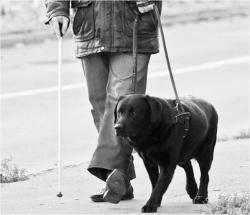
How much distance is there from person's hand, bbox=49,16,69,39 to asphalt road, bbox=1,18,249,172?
7.42 feet

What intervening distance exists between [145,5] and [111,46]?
0.38 m

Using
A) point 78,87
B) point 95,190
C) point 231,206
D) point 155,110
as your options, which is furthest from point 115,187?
point 78,87

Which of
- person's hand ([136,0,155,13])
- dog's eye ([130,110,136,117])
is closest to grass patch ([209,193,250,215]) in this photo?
dog's eye ([130,110,136,117])

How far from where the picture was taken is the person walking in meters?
7.40

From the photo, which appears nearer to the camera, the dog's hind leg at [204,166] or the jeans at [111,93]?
the dog's hind leg at [204,166]

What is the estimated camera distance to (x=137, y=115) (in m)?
6.72

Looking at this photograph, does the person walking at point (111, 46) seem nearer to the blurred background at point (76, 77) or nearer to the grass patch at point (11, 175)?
the grass patch at point (11, 175)

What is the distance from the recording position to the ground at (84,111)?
7742mm

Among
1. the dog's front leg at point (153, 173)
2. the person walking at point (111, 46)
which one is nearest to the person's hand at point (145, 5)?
the person walking at point (111, 46)

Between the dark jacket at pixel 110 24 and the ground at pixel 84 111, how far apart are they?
1.11 m

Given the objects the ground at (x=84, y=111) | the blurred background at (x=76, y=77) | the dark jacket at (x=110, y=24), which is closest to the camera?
the dark jacket at (x=110, y=24)

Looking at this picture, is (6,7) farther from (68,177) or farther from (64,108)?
(68,177)

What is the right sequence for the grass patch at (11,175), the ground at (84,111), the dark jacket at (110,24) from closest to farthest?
the dark jacket at (110,24) → the ground at (84,111) → the grass patch at (11,175)

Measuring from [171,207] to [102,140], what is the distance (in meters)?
0.76
